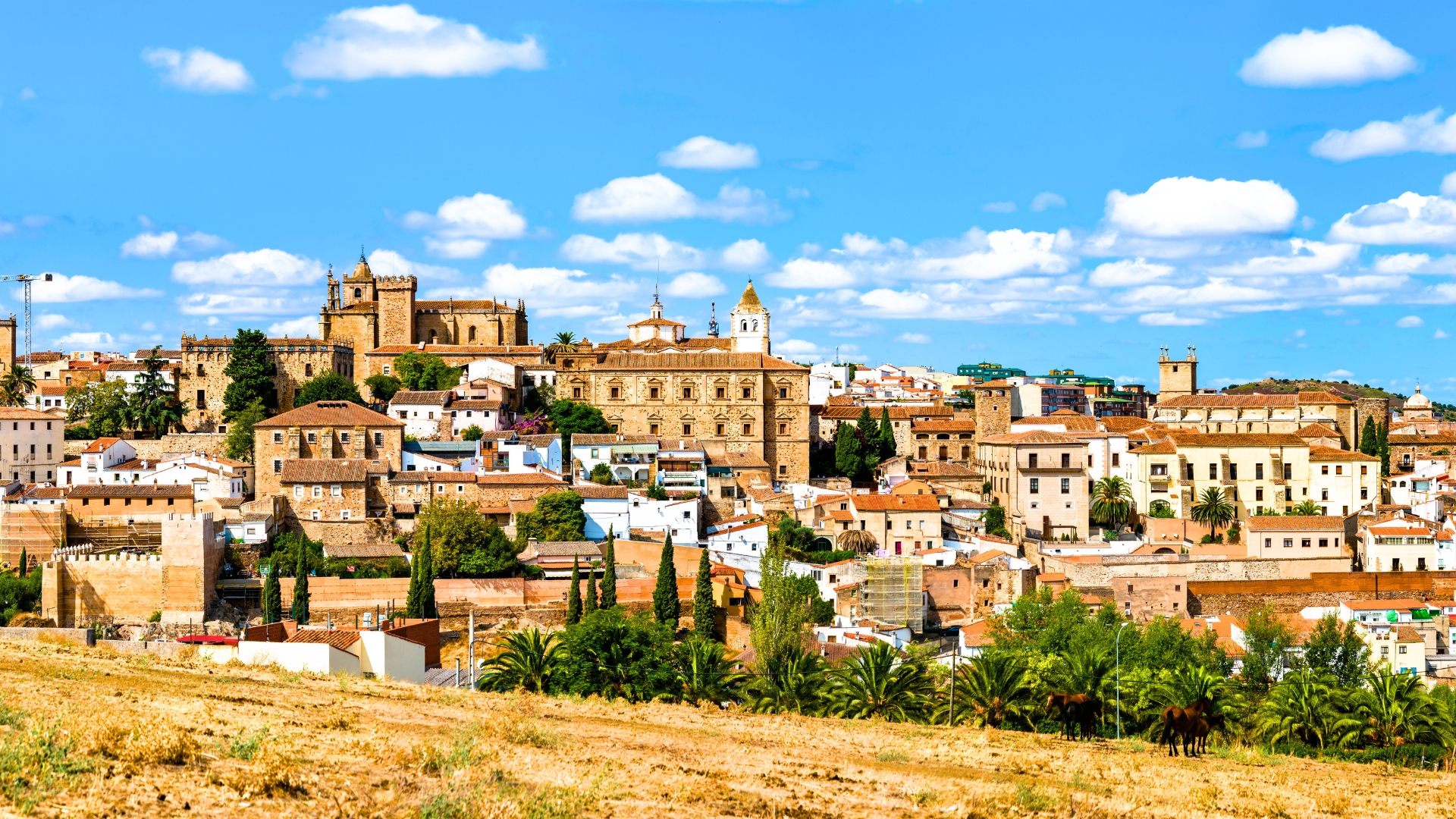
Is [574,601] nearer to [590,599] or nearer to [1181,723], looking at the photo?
[590,599]

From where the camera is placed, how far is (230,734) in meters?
11.2

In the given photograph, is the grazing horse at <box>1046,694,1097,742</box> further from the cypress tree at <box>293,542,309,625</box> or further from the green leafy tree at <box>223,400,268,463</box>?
the green leafy tree at <box>223,400,268,463</box>

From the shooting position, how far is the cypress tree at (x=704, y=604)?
103ft

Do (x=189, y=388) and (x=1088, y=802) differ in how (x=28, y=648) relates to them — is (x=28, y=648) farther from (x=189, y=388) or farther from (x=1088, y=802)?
(x=189, y=388)

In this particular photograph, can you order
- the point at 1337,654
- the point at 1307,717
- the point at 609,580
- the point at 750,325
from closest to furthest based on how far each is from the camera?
1. the point at 1307,717
2. the point at 1337,654
3. the point at 609,580
4. the point at 750,325

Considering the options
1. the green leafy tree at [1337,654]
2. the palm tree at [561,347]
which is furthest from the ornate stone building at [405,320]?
the green leafy tree at [1337,654]

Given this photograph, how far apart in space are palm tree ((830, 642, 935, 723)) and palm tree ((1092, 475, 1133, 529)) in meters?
22.5

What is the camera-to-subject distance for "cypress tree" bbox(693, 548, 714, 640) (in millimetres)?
31516

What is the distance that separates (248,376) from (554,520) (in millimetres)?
19069

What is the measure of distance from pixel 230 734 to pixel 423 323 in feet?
159

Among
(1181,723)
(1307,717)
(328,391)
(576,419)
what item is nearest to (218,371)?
(328,391)

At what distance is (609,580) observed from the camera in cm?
3316

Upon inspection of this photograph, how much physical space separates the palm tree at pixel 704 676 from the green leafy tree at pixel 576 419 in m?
25.3

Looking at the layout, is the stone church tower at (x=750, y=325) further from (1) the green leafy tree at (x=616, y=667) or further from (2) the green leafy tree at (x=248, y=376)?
(1) the green leafy tree at (x=616, y=667)
